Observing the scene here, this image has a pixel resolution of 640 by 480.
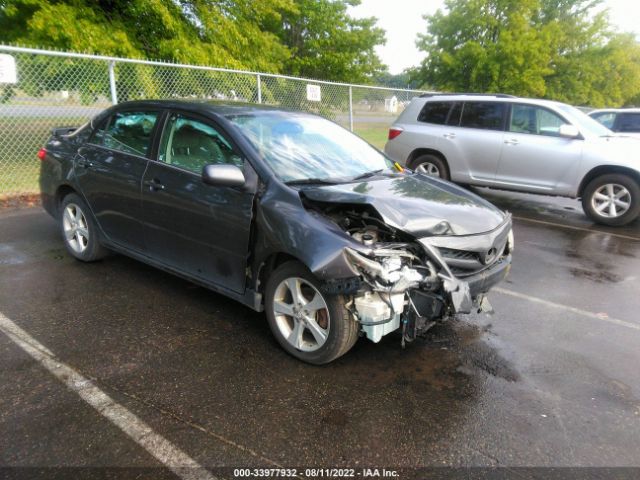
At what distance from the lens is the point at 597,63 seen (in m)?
24.5

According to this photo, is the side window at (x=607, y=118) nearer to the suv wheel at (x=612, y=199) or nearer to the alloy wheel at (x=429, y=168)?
the suv wheel at (x=612, y=199)

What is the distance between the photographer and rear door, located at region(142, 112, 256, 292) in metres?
3.43

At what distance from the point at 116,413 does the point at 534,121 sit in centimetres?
751

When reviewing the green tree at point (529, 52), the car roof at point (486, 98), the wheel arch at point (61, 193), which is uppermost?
the green tree at point (529, 52)

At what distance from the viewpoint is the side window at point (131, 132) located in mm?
4148

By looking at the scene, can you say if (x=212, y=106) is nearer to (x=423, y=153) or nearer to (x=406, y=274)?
(x=406, y=274)

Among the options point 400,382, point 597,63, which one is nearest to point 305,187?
point 400,382

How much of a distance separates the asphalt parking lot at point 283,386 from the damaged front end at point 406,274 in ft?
1.51

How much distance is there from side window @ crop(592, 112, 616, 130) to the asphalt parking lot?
7.97m

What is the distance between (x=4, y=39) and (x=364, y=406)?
12.7 metres

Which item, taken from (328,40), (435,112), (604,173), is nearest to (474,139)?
(435,112)

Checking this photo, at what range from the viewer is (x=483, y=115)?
841 centimetres

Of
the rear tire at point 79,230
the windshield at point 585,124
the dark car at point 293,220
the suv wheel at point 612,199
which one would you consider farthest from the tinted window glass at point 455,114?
the rear tire at point 79,230

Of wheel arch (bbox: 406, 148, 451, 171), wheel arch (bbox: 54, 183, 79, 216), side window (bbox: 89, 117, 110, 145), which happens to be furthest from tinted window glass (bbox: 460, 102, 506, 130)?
wheel arch (bbox: 54, 183, 79, 216)
